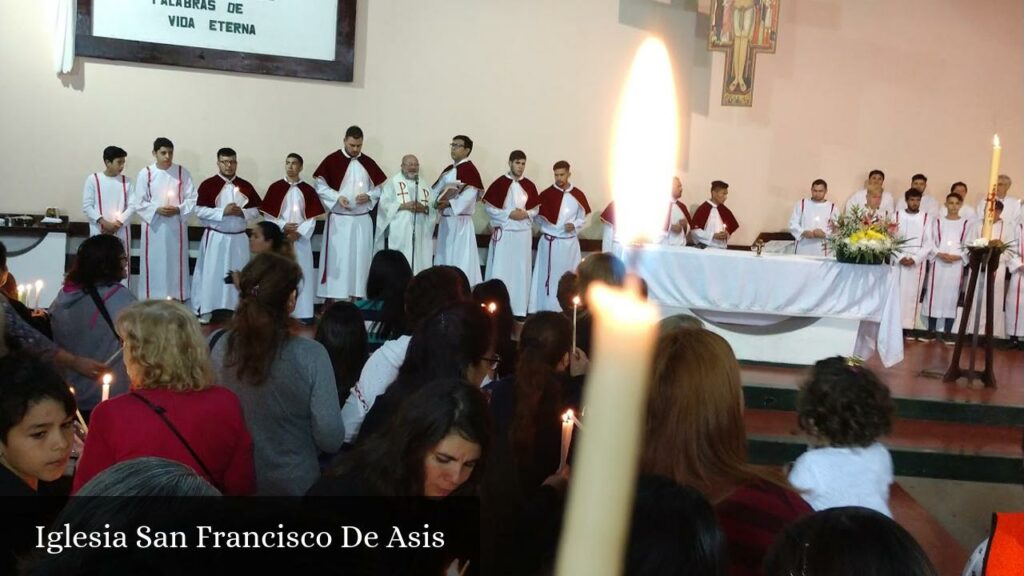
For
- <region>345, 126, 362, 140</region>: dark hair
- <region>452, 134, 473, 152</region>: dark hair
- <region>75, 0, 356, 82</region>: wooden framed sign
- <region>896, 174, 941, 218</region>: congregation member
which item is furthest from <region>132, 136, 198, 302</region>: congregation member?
<region>896, 174, 941, 218</region>: congregation member

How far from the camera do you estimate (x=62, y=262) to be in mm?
9805

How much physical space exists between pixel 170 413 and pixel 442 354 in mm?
771

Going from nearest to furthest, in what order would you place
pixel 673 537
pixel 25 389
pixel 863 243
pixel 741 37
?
1. pixel 673 537
2. pixel 25 389
3. pixel 863 243
4. pixel 741 37

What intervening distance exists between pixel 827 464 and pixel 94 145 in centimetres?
955

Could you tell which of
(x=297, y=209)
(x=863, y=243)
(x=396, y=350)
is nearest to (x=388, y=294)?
(x=396, y=350)

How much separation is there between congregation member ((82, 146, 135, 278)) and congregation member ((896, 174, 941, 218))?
8.62m

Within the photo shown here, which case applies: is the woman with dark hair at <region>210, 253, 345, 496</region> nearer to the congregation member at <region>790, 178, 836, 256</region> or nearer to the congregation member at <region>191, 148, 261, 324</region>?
→ the congregation member at <region>191, 148, 261, 324</region>

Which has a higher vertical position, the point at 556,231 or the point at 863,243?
the point at 863,243

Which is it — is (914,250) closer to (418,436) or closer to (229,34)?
(229,34)

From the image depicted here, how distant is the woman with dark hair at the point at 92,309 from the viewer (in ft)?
13.0

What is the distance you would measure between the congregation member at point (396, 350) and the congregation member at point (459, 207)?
6.87 metres

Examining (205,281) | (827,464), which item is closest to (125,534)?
(827,464)

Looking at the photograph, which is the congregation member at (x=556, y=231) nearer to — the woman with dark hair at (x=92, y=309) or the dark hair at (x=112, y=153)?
the dark hair at (x=112, y=153)

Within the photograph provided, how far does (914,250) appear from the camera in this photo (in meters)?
11.1
